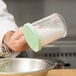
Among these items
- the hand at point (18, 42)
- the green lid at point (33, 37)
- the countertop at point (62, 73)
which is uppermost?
the green lid at point (33, 37)

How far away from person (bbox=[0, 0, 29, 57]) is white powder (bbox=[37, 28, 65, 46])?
14 centimetres

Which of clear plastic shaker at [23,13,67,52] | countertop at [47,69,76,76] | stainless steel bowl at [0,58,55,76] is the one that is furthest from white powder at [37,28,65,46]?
countertop at [47,69,76,76]

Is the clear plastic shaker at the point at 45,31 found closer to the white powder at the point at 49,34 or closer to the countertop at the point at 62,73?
the white powder at the point at 49,34

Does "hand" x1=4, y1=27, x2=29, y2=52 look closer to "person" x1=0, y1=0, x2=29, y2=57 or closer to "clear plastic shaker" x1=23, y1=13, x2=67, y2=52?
"person" x1=0, y1=0, x2=29, y2=57

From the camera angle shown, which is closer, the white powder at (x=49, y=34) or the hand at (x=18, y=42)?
the white powder at (x=49, y=34)

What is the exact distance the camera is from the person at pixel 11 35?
0.87 m

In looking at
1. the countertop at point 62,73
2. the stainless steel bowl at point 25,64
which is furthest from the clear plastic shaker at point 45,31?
the countertop at point 62,73

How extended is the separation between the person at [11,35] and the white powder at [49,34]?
0.14 meters

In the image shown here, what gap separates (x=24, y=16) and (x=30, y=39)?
1.10m

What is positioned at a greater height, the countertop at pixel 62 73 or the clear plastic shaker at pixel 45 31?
the clear plastic shaker at pixel 45 31

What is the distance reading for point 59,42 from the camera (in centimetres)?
173

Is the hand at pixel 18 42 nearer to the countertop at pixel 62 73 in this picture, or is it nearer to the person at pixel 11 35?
the person at pixel 11 35

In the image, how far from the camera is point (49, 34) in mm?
728

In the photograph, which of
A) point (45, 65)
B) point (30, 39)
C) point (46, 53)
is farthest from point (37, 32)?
point (46, 53)
